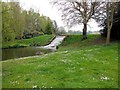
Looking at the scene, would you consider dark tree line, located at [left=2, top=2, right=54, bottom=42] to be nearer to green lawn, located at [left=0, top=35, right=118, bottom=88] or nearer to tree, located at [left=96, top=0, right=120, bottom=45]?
tree, located at [left=96, top=0, right=120, bottom=45]

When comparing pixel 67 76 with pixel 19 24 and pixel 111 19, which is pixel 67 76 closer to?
pixel 111 19

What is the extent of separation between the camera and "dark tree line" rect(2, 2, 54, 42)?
123 ft

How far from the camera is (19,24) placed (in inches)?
2235

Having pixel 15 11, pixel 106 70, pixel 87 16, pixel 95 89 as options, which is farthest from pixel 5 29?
pixel 95 89

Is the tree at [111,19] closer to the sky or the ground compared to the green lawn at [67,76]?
closer to the sky

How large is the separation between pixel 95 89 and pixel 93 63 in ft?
20.8

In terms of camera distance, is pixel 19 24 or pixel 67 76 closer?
pixel 67 76

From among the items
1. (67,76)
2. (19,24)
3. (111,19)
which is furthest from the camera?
(19,24)

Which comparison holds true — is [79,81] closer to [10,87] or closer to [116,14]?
[10,87]

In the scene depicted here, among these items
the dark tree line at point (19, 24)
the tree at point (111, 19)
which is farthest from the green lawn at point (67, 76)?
the dark tree line at point (19, 24)

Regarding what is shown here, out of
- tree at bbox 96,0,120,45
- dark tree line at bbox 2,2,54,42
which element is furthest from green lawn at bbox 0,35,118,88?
dark tree line at bbox 2,2,54,42

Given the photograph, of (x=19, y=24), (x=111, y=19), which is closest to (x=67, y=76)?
(x=111, y=19)

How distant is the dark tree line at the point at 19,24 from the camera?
37441 millimetres

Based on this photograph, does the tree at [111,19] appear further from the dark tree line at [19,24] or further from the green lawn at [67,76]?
the green lawn at [67,76]
